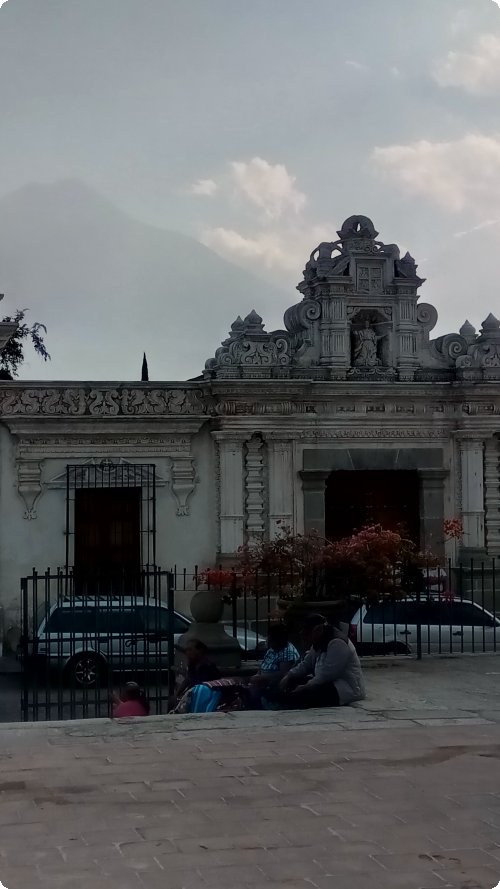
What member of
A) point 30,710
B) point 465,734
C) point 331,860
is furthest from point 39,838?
point 30,710

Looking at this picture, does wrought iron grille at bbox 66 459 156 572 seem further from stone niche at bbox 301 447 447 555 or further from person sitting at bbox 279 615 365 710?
person sitting at bbox 279 615 365 710

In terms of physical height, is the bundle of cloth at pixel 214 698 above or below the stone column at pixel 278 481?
below

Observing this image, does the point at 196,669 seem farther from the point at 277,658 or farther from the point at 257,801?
the point at 257,801

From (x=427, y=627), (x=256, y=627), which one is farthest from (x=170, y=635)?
(x=427, y=627)

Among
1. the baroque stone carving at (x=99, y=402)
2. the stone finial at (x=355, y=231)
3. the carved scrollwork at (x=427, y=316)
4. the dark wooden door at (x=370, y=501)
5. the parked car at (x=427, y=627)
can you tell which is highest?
the stone finial at (x=355, y=231)

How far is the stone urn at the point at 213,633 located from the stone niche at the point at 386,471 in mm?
6964

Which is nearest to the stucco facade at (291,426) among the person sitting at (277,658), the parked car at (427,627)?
the parked car at (427,627)

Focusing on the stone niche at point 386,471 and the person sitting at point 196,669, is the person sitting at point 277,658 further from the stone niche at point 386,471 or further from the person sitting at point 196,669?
the stone niche at point 386,471

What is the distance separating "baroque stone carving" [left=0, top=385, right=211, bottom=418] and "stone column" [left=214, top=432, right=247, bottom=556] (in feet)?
2.69

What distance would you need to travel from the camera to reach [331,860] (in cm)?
627

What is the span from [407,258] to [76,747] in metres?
14.2

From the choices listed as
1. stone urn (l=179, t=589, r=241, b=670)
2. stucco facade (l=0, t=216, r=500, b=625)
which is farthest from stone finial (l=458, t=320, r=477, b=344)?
stone urn (l=179, t=589, r=241, b=670)

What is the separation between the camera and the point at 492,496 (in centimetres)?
2133

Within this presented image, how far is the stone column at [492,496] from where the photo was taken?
21281 millimetres
